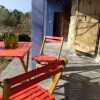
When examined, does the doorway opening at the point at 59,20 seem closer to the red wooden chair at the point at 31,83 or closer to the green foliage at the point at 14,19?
the green foliage at the point at 14,19

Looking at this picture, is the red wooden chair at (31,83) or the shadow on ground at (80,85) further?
the shadow on ground at (80,85)

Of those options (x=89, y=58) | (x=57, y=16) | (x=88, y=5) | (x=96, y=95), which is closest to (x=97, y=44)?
(x=89, y=58)

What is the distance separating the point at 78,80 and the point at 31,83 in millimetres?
2621

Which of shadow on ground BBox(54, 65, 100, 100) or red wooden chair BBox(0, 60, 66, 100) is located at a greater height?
red wooden chair BBox(0, 60, 66, 100)

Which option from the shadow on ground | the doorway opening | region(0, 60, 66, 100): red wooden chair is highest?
the doorway opening

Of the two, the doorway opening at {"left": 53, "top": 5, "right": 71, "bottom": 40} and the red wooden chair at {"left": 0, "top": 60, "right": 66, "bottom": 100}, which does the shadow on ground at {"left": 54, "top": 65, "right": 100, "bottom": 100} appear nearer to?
the red wooden chair at {"left": 0, "top": 60, "right": 66, "bottom": 100}

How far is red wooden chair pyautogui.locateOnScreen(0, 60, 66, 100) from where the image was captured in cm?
186

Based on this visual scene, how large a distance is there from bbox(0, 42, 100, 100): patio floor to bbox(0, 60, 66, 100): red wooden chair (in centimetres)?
102

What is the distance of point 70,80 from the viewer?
15.3 ft

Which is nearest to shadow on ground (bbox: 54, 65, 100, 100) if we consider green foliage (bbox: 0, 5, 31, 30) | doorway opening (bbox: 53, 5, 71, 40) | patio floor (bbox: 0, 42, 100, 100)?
patio floor (bbox: 0, 42, 100, 100)

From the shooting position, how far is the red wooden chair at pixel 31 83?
1859mm

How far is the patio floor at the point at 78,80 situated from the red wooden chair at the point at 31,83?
1.02 m

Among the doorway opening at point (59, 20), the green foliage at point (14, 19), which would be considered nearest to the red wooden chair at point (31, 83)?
the doorway opening at point (59, 20)

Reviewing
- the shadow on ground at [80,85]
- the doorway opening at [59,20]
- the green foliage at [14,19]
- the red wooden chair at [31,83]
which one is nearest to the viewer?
the red wooden chair at [31,83]
